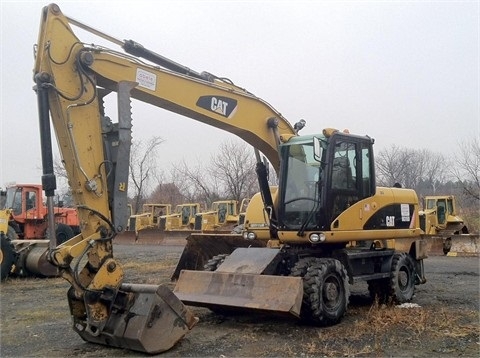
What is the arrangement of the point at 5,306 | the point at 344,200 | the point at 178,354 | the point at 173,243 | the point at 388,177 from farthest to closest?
the point at 388,177 < the point at 173,243 < the point at 5,306 < the point at 344,200 < the point at 178,354

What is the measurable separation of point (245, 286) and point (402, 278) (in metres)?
3.53

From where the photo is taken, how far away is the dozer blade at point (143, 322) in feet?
19.4

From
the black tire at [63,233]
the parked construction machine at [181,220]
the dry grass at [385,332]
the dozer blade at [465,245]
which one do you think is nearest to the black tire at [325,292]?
the dry grass at [385,332]

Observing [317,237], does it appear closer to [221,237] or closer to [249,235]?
[249,235]

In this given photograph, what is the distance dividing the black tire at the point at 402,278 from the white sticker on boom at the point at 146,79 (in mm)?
5123

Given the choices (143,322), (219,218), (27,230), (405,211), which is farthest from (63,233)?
(143,322)

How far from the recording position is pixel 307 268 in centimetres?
737

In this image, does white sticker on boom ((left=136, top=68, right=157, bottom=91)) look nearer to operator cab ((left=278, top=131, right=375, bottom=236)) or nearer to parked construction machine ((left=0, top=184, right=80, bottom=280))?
operator cab ((left=278, top=131, right=375, bottom=236))

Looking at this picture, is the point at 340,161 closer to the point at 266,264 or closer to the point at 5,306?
the point at 266,264

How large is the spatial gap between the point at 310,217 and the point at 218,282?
1.63m

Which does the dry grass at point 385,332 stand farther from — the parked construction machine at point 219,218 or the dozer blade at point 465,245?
the parked construction machine at point 219,218

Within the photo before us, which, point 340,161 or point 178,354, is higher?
point 340,161

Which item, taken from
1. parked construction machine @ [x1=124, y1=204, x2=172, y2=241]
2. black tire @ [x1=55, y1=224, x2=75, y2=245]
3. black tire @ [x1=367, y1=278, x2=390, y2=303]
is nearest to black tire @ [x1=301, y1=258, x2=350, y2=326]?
black tire @ [x1=367, y1=278, x2=390, y2=303]

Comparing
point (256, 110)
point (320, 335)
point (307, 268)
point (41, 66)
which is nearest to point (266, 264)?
point (307, 268)
